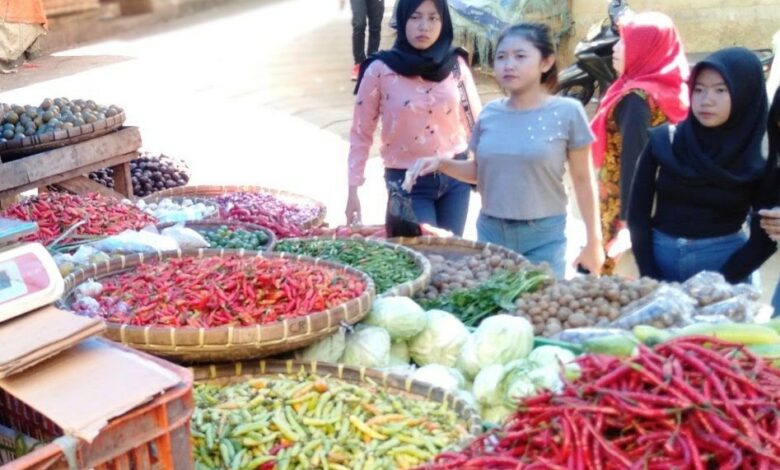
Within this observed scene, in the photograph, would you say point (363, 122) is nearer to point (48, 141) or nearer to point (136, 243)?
point (136, 243)

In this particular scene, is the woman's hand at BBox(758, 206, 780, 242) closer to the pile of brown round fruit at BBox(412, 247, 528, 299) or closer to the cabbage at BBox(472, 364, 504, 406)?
the pile of brown round fruit at BBox(412, 247, 528, 299)

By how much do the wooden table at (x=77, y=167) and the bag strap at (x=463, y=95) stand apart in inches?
93.8

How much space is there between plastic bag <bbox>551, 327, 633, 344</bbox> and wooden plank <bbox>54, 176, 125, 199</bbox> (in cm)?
358

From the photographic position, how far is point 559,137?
13.6ft

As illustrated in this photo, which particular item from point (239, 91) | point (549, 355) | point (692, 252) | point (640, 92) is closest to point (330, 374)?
point (549, 355)

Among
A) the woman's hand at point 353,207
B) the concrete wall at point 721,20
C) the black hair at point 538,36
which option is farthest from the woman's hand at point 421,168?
the concrete wall at point 721,20

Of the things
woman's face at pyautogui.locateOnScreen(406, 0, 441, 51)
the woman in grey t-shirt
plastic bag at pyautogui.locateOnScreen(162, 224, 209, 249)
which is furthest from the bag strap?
plastic bag at pyautogui.locateOnScreen(162, 224, 209, 249)

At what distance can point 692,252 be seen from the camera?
4059 millimetres

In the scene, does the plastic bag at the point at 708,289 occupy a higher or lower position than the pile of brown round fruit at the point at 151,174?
higher

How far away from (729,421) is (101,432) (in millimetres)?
1327

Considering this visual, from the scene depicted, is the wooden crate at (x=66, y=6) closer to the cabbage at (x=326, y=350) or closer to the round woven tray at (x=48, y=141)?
the round woven tray at (x=48, y=141)

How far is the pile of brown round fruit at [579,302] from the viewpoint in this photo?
→ 347 centimetres

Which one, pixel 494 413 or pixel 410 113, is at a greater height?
pixel 410 113

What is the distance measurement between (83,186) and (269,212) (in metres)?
1.48
